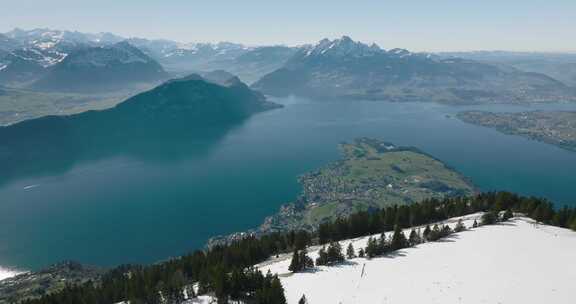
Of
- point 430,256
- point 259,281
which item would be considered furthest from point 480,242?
point 259,281

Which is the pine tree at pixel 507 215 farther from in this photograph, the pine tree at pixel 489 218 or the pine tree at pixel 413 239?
the pine tree at pixel 413 239

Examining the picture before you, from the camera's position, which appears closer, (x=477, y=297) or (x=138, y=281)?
(x=477, y=297)

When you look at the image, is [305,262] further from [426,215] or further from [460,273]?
[426,215]

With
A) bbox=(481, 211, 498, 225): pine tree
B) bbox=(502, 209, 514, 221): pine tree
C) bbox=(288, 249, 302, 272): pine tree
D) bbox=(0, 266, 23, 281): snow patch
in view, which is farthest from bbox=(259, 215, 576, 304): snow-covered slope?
bbox=(0, 266, 23, 281): snow patch

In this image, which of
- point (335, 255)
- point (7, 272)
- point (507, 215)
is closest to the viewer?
point (335, 255)

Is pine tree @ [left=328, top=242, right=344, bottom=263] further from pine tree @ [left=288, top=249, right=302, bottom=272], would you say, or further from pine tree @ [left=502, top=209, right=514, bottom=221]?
pine tree @ [left=502, top=209, right=514, bottom=221]

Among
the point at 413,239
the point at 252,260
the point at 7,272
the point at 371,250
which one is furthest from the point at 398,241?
the point at 7,272

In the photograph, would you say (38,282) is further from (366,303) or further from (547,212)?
(547,212)
